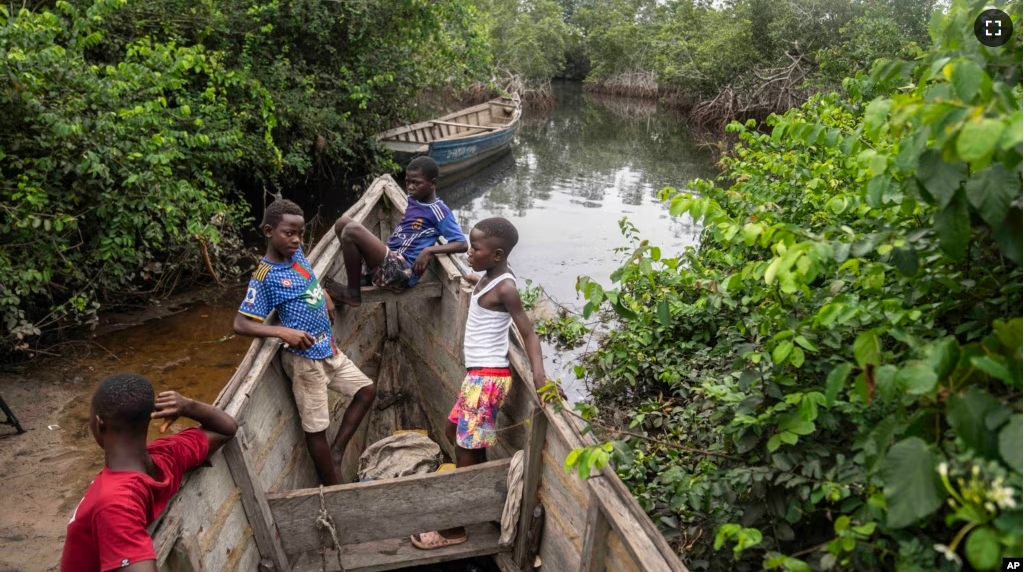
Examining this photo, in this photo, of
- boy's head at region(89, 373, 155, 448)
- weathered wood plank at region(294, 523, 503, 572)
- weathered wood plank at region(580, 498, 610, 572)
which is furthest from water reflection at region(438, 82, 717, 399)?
boy's head at region(89, 373, 155, 448)

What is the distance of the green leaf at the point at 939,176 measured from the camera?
1.43 meters

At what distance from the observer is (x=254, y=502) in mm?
2834

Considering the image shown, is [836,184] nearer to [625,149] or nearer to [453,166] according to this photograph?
[453,166]

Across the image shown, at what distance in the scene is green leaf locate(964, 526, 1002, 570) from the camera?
1.22 m

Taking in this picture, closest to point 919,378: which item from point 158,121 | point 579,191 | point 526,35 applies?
point 158,121

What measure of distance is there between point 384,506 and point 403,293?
1.76 meters

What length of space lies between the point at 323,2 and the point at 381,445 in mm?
7924

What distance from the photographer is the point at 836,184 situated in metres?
3.95

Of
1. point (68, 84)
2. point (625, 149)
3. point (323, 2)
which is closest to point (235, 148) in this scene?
point (68, 84)

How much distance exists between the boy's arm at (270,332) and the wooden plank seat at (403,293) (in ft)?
3.44

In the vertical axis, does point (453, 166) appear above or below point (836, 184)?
below

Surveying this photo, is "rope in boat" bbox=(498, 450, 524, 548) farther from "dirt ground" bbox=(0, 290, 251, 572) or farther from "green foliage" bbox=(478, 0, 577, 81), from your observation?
"green foliage" bbox=(478, 0, 577, 81)

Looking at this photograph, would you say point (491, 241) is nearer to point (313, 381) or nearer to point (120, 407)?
point (313, 381)

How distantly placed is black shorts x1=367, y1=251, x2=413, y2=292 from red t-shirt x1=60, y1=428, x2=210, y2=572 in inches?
87.7
